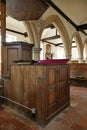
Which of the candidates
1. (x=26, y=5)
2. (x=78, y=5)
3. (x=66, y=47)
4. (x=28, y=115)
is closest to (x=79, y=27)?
(x=66, y=47)

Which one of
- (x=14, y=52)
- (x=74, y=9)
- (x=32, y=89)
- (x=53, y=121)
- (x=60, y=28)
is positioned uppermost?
(x=74, y=9)

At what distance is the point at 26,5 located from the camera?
273 cm

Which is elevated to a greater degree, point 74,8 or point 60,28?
point 74,8

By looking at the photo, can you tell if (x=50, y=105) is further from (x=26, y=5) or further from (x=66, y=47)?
(x=66, y=47)

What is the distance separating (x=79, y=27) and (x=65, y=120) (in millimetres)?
6544

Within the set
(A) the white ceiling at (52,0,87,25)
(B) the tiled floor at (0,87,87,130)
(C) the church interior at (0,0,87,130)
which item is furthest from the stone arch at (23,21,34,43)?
(B) the tiled floor at (0,87,87,130)

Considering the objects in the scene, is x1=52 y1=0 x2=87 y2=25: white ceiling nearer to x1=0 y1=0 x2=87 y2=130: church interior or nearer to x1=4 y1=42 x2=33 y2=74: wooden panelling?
x1=0 y1=0 x2=87 y2=130: church interior

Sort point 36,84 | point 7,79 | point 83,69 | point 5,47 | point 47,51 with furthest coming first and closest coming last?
1. point 47,51
2. point 83,69
3. point 5,47
4. point 7,79
5. point 36,84

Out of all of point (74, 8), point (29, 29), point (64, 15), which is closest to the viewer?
point (29, 29)

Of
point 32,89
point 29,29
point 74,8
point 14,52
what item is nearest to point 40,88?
point 32,89

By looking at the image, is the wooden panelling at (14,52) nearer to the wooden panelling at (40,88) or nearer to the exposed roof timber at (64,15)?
the wooden panelling at (40,88)

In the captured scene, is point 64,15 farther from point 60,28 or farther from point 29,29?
point 29,29

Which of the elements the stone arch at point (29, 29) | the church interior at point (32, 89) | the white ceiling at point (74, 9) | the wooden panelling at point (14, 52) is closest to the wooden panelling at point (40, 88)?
the church interior at point (32, 89)

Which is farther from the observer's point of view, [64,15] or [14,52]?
[64,15]
